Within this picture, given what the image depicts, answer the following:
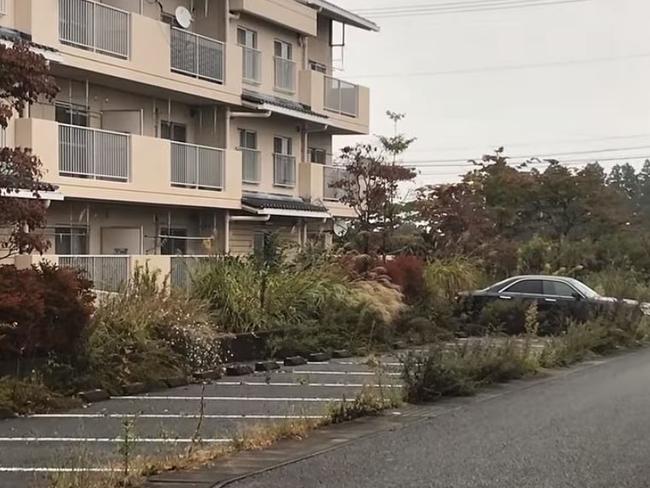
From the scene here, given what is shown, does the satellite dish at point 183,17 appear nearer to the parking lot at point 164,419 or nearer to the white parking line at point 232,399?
the parking lot at point 164,419

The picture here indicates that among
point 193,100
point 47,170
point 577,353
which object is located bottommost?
point 577,353

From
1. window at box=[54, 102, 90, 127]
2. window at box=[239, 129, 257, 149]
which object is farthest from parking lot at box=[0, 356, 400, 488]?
window at box=[239, 129, 257, 149]

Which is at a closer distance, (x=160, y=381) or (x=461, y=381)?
(x=461, y=381)

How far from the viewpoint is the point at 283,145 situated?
31875 millimetres

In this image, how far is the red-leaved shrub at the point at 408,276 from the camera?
80.6 feet

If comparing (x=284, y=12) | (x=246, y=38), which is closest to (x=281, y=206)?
(x=246, y=38)

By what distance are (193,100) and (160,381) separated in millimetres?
13303

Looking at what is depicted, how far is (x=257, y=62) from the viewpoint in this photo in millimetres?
29828

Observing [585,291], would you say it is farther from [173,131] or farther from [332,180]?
[173,131]

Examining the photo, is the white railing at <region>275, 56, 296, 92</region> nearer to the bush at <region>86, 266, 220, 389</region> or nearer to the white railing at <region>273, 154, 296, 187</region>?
the white railing at <region>273, 154, 296, 187</region>

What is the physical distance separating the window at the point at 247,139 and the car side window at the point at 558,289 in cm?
1014

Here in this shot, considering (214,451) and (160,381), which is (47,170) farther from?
(214,451)

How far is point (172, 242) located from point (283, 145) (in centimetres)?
659

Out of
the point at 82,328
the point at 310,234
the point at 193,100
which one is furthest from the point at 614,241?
the point at 82,328
